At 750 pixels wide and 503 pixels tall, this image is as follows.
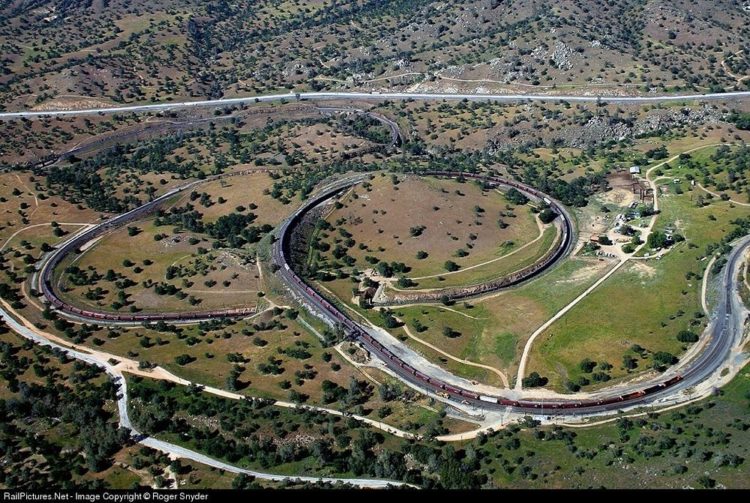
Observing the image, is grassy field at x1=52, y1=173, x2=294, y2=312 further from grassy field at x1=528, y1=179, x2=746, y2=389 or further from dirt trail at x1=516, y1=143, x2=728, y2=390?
grassy field at x1=528, y1=179, x2=746, y2=389

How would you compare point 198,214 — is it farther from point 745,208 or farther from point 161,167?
point 745,208

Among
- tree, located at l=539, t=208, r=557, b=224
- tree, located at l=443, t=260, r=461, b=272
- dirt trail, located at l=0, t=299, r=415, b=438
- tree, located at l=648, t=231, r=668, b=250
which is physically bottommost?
dirt trail, located at l=0, t=299, r=415, b=438

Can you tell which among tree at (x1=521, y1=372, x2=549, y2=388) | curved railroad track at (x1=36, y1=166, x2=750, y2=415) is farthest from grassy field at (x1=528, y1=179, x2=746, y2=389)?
curved railroad track at (x1=36, y1=166, x2=750, y2=415)

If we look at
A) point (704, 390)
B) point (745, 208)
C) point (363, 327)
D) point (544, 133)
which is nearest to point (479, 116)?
point (544, 133)

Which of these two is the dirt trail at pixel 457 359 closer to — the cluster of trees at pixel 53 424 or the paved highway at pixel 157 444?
the paved highway at pixel 157 444

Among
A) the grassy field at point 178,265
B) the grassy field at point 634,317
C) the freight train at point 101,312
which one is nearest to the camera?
the grassy field at point 634,317

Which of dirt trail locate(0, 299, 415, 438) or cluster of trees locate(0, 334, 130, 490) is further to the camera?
dirt trail locate(0, 299, 415, 438)

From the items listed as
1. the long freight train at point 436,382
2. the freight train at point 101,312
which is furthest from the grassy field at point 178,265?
the long freight train at point 436,382

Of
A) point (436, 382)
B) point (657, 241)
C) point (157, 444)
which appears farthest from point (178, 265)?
point (657, 241)
